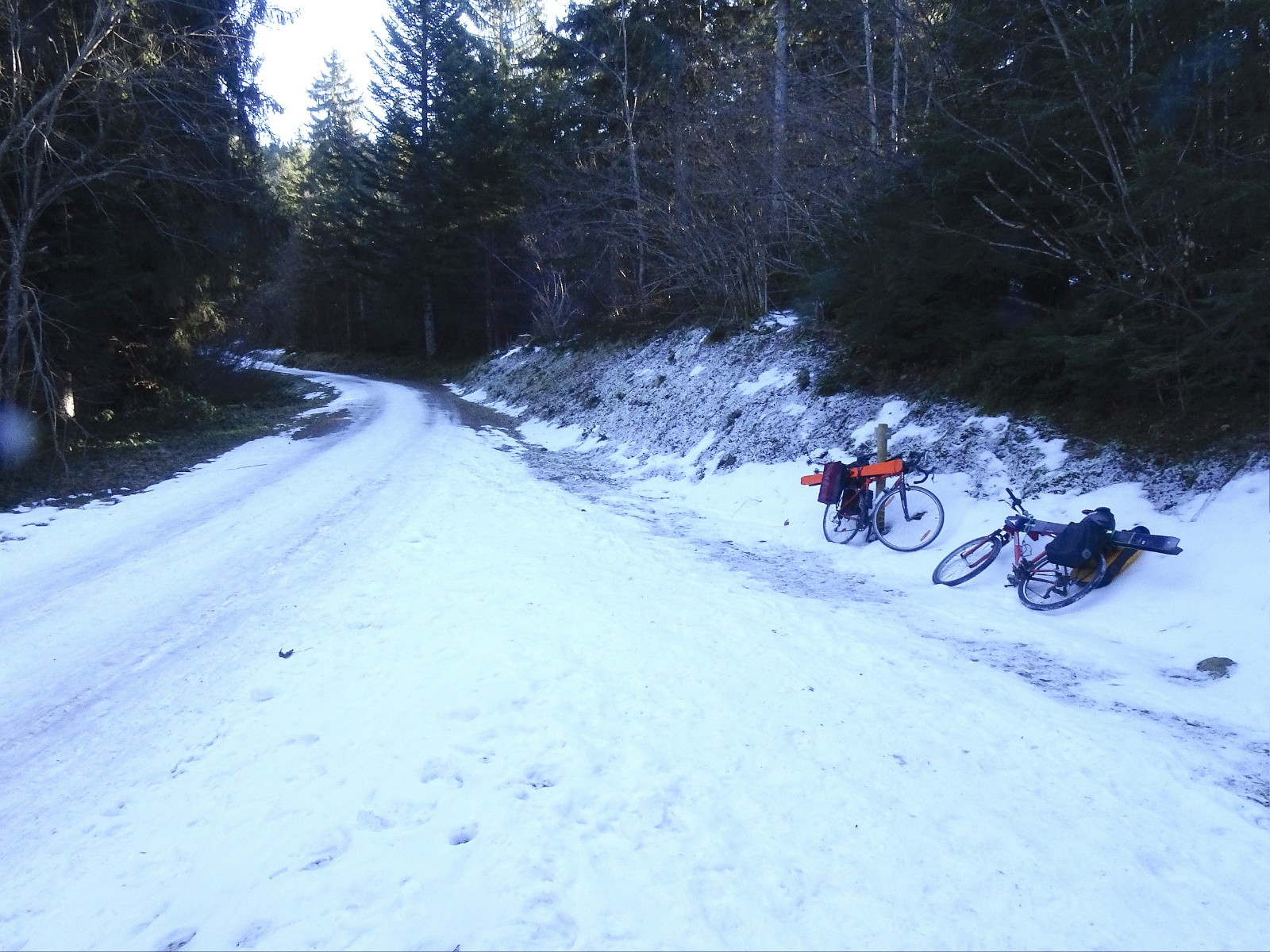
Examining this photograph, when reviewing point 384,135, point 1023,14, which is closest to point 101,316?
point 1023,14

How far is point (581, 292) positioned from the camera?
1037 inches

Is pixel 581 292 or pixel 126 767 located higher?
pixel 581 292

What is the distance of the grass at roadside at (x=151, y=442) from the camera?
32.4 feet

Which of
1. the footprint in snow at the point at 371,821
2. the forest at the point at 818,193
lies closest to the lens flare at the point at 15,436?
the forest at the point at 818,193

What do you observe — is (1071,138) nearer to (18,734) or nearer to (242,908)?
(242,908)

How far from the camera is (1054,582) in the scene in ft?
19.3

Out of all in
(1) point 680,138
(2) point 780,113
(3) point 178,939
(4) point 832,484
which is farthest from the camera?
(1) point 680,138

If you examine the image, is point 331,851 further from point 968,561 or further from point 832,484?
point 832,484

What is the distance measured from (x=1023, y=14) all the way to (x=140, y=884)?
33.7 feet

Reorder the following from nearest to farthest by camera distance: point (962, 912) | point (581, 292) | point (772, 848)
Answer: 1. point (962, 912)
2. point (772, 848)
3. point (581, 292)

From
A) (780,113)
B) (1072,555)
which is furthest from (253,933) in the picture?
(780,113)

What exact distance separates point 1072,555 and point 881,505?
2.30 metres

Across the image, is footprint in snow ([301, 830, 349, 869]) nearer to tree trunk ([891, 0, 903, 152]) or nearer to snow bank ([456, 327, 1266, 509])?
snow bank ([456, 327, 1266, 509])

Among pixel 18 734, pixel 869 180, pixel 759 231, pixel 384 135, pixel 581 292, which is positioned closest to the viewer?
pixel 18 734
